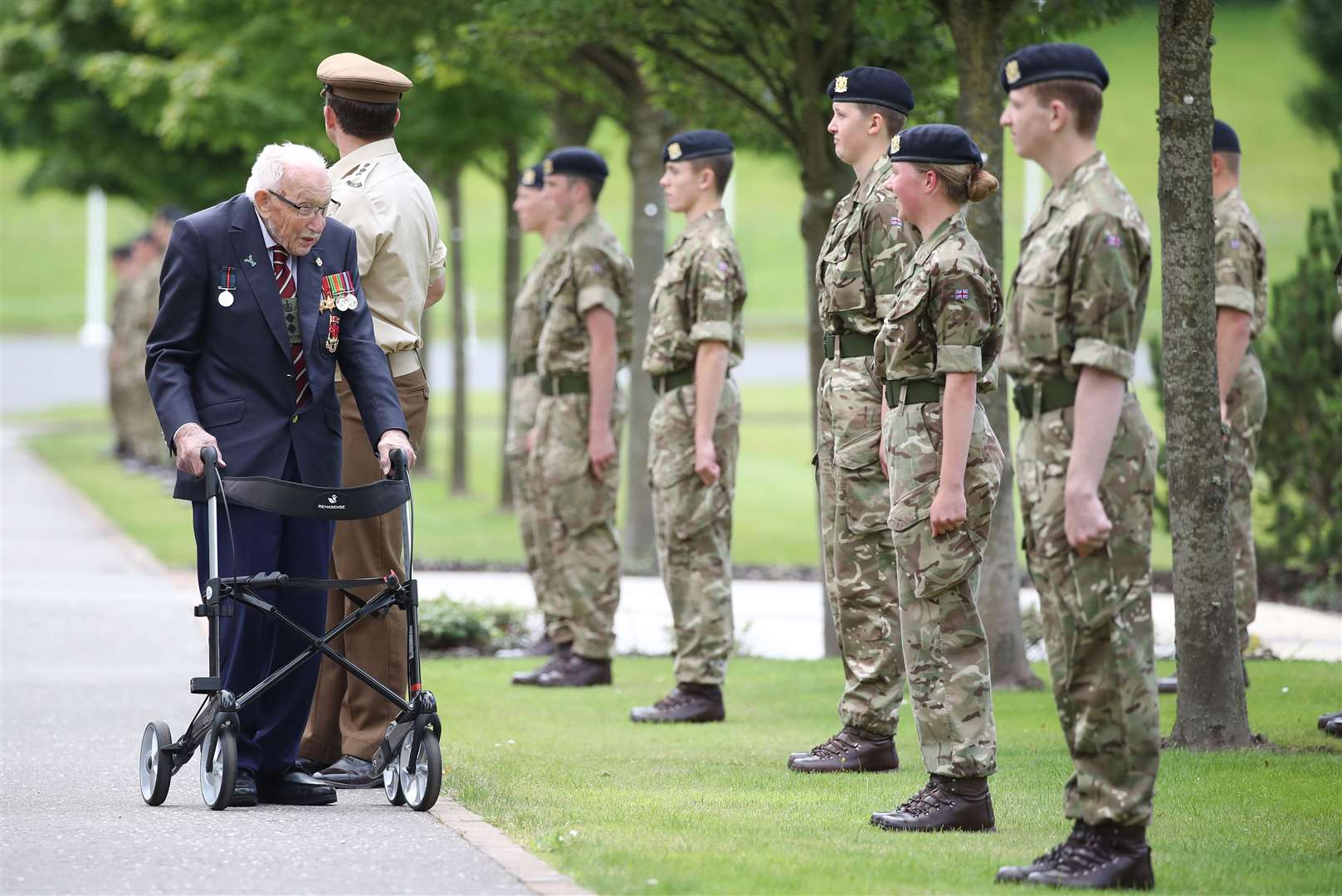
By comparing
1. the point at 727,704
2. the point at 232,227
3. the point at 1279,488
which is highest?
the point at 232,227

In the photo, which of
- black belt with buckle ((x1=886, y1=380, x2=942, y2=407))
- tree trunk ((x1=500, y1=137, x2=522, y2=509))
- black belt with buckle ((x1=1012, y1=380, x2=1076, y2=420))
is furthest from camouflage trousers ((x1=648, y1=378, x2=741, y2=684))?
tree trunk ((x1=500, y1=137, x2=522, y2=509))

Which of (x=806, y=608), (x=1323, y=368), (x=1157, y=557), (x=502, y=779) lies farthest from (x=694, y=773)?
(x=1157, y=557)

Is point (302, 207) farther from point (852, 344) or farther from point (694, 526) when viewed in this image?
point (694, 526)

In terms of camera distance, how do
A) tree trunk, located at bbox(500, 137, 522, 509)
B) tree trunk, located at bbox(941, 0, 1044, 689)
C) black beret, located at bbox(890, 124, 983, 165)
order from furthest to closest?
1. tree trunk, located at bbox(500, 137, 522, 509)
2. tree trunk, located at bbox(941, 0, 1044, 689)
3. black beret, located at bbox(890, 124, 983, 165)

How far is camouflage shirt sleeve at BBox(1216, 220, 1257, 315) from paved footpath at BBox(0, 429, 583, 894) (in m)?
4.70

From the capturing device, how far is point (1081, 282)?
17.8 ft

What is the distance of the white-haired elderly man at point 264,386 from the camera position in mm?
6750

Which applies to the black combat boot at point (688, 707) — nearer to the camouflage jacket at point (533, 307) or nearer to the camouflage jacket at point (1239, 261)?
the camouflage jacket at point (533, 307)

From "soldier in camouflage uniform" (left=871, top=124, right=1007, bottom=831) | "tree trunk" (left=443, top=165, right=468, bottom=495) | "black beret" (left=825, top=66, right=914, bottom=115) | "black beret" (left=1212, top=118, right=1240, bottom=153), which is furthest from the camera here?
"tree trunk" (left=443, top=165, right=468, bottom=495)

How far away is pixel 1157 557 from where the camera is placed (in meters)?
19.2

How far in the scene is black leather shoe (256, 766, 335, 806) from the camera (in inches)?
271

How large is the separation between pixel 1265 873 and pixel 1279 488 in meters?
9.34

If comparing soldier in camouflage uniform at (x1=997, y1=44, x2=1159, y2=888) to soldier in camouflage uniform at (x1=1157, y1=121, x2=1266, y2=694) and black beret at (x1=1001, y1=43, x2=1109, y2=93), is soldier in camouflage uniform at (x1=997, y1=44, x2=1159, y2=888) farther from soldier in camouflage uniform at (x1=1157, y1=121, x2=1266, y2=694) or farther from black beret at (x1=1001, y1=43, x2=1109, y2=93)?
soldier in camouflage uniform at (x1=1157, y1=121, x2=1266, y2=694)

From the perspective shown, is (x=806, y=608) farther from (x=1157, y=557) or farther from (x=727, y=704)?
(x=1157, y=557)
